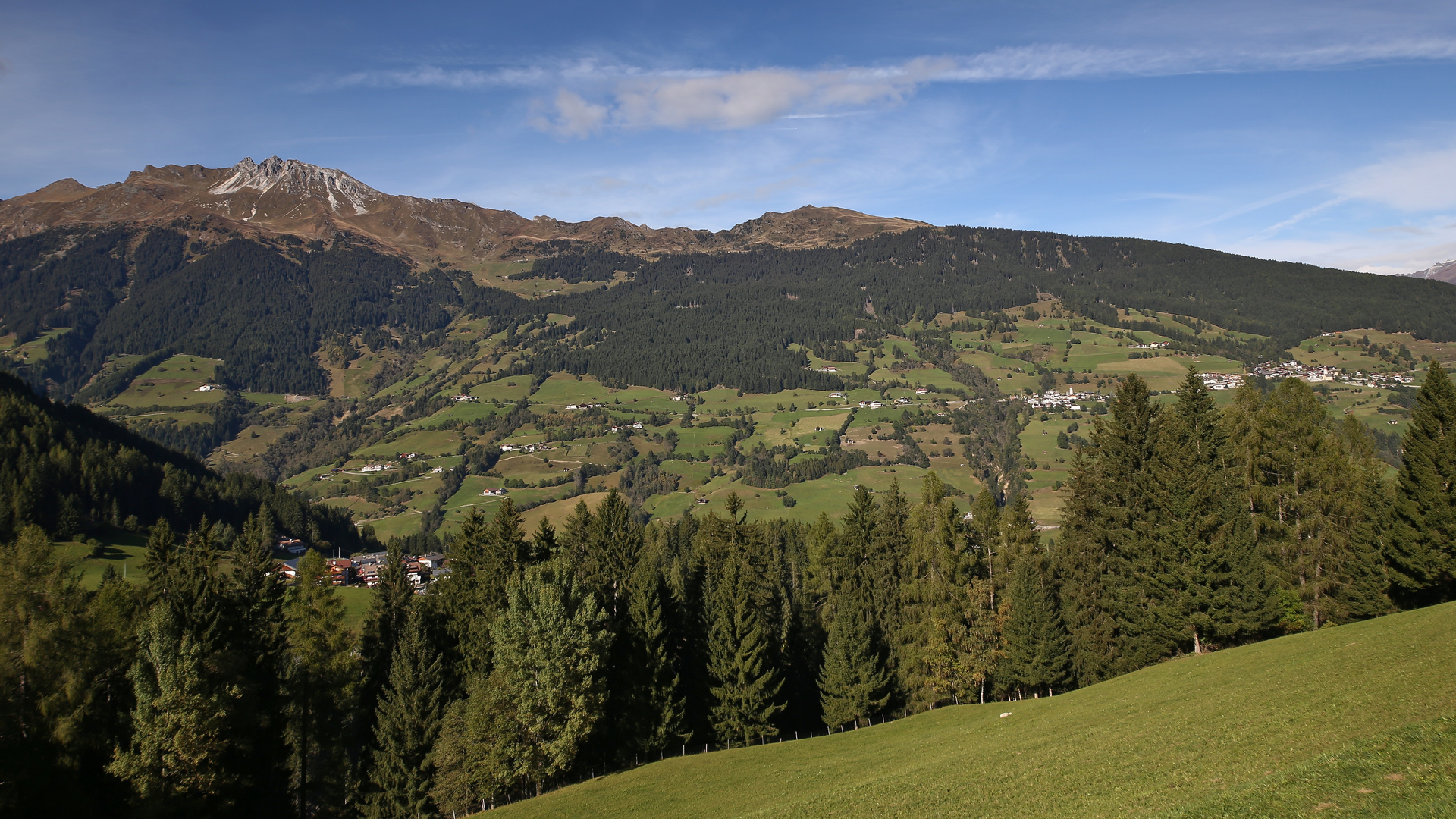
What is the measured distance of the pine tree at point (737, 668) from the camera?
4591 centimetres

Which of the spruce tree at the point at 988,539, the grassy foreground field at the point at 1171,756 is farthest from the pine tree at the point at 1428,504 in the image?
the spruce tree at the point at 988,539

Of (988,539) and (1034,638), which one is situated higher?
(988,539)

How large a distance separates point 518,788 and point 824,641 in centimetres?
2511

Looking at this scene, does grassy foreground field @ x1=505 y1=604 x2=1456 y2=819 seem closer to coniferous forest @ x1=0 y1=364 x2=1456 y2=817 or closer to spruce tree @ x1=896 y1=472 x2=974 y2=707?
coniferous forest @ x1=0 y1=364 x2=1456 y2=817

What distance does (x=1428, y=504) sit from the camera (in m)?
36.7

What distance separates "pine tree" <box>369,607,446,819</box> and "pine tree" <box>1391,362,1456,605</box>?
5176cm

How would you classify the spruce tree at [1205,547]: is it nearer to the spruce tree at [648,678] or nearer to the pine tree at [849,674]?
the pine tree at [849,674]

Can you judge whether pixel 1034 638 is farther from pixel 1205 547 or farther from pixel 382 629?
pixel 382 629

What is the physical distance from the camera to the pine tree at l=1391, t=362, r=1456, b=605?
36344 millimetres

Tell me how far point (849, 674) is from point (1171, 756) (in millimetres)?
30286

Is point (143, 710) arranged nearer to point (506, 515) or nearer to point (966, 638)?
point (506, 515)

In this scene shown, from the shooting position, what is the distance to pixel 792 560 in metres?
90.4

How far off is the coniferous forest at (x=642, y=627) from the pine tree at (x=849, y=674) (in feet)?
0.69

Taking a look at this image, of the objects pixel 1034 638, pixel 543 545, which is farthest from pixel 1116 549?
pixel 543 545
